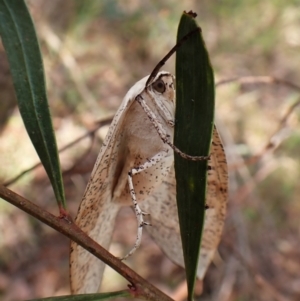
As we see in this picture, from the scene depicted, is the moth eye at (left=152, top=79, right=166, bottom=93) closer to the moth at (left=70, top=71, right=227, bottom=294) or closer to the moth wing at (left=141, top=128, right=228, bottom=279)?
the moth at (left=70, top=71, right=227, bottom=294)

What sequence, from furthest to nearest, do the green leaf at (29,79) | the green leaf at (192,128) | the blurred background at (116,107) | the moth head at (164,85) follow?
the blurred background at (116,107)
the moth head at (164,85)
the green leaf at (29,79)
the green leaf at (192,128)

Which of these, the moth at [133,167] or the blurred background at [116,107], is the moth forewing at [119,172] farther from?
the blurred background at [116,107]

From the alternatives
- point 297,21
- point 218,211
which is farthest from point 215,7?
point 218,211

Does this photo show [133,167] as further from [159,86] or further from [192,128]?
[192,128]

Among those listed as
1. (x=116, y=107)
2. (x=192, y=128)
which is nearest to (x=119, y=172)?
(x=192, y=128)

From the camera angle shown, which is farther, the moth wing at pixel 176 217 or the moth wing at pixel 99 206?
the moth wing at pixel 176 217

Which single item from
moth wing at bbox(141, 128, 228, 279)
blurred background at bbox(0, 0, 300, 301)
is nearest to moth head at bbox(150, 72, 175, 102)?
moth wing at bbox(141, 128, 228, 279)

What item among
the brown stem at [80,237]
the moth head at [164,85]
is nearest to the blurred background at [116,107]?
the moth head at [164,85]
